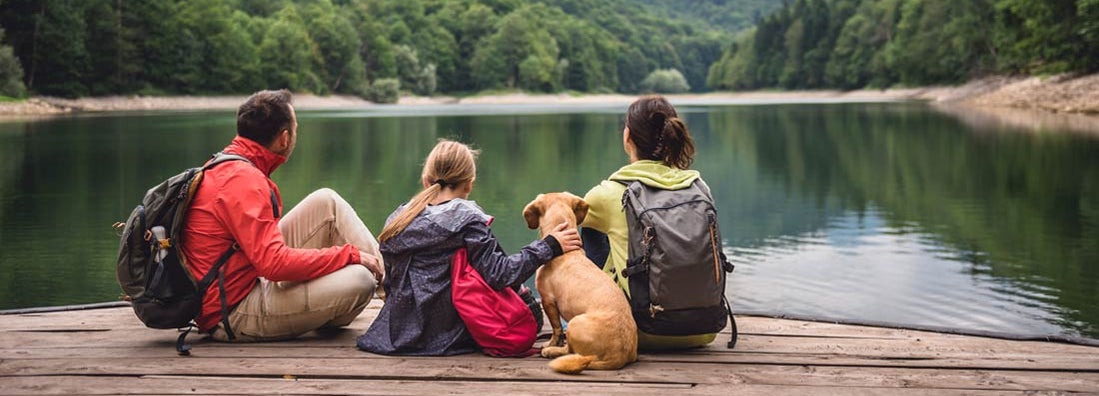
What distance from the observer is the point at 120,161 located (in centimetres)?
2525

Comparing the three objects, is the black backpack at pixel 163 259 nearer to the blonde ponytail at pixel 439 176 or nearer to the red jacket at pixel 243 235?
the red jacket at pixel 243 235

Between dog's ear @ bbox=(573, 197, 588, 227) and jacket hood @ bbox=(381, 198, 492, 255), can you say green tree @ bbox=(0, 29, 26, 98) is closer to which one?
jacket hood @ bbox=(381, 198, 492, 255)

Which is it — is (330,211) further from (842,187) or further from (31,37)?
(31,37)

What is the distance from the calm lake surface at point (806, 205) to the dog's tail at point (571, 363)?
51.3 inches

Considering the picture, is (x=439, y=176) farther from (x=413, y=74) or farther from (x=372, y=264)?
(x=413, y=74)

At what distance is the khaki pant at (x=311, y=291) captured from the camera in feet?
14.5

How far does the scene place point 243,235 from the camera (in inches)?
161

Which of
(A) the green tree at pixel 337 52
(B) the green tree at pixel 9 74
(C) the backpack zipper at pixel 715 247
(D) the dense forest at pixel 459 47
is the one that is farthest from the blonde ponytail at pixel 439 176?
(A) the green tree at pixel 337 52

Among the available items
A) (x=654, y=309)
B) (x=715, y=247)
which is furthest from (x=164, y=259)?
(x=715, y=247)

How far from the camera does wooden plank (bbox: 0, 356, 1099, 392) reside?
3.90 meters

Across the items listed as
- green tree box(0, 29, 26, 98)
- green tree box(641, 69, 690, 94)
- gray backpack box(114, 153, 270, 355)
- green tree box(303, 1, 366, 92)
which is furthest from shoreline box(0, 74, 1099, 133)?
green tree box(641, 69, 690, 94)

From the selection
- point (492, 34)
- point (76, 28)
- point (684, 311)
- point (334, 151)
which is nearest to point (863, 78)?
point (492, 34)

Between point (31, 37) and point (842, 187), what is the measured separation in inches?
2710

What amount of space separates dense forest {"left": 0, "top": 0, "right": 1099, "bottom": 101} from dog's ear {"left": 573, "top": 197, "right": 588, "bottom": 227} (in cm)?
4681
